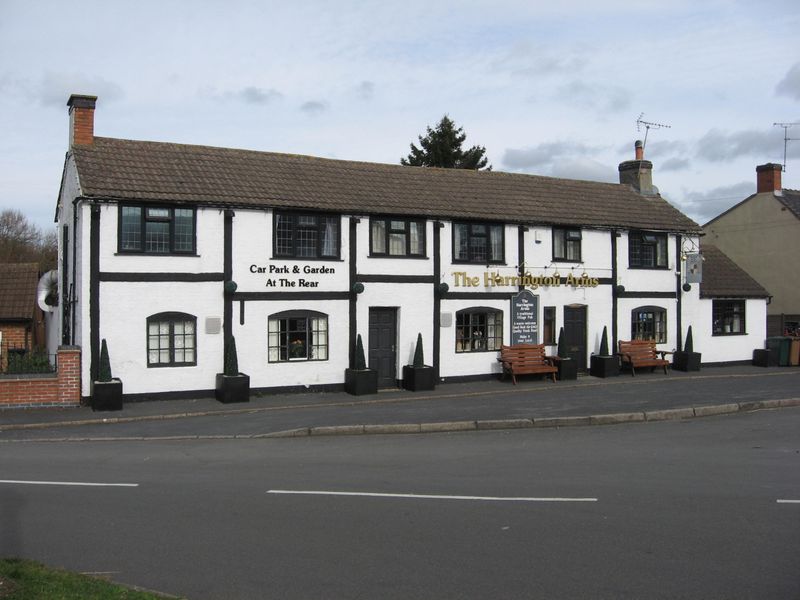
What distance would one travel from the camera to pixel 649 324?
87.4 feet

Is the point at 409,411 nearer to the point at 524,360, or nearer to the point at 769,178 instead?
the point at 524,360

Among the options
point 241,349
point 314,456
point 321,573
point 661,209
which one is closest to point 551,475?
point 314,456

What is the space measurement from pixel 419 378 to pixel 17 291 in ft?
53.3

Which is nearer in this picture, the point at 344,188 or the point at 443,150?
the point at 344,188

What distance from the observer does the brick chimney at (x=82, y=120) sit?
792 inches

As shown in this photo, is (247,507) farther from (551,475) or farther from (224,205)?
(224,205)

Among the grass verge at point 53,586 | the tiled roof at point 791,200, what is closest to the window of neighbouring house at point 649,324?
the tiled roof at point 791,200

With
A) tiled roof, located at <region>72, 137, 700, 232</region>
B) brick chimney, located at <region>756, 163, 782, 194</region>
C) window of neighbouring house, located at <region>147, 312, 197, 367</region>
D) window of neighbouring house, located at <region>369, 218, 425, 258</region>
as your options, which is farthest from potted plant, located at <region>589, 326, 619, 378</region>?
brick chimney, located at <region>756, 163, 782, 194</region>

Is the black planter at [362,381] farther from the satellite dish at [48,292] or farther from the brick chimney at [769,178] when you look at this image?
the brick chimney at [769,178]

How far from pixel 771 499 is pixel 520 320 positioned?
14.8 metres

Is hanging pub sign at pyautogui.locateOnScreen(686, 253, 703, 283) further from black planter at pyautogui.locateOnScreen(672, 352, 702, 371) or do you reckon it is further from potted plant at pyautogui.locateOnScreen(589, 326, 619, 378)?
potted plant at pyautogui.locateOnScreen(589, 326, 619, 378)

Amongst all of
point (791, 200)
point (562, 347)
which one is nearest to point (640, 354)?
point (562, 347)

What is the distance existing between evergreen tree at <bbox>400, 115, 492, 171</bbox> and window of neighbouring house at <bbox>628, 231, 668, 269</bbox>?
28075 millimetres

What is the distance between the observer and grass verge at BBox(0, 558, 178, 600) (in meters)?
5.47
